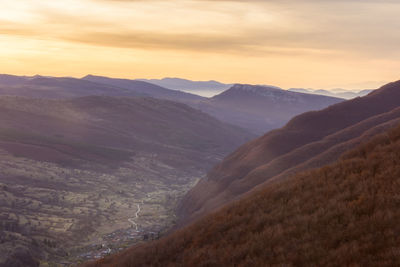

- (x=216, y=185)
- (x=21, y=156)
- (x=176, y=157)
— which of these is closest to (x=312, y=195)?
(x=216, y=185)

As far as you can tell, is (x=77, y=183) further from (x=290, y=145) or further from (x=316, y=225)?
(x=316, y=225)

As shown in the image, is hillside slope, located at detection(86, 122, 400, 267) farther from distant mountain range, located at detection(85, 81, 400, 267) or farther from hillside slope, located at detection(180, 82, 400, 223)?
hillside slope, located at detection(180, 82, 400, 223)

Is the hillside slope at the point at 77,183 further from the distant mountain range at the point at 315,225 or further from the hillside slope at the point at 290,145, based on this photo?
the distant mountain range at the point at 315,225

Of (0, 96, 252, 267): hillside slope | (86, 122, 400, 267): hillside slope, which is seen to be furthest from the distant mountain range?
(0, 96, 252, 267): hillside slope

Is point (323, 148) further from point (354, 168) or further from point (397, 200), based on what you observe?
point (397, 200)

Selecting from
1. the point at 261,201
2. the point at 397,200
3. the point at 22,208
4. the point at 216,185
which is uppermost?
the point at 397,200
